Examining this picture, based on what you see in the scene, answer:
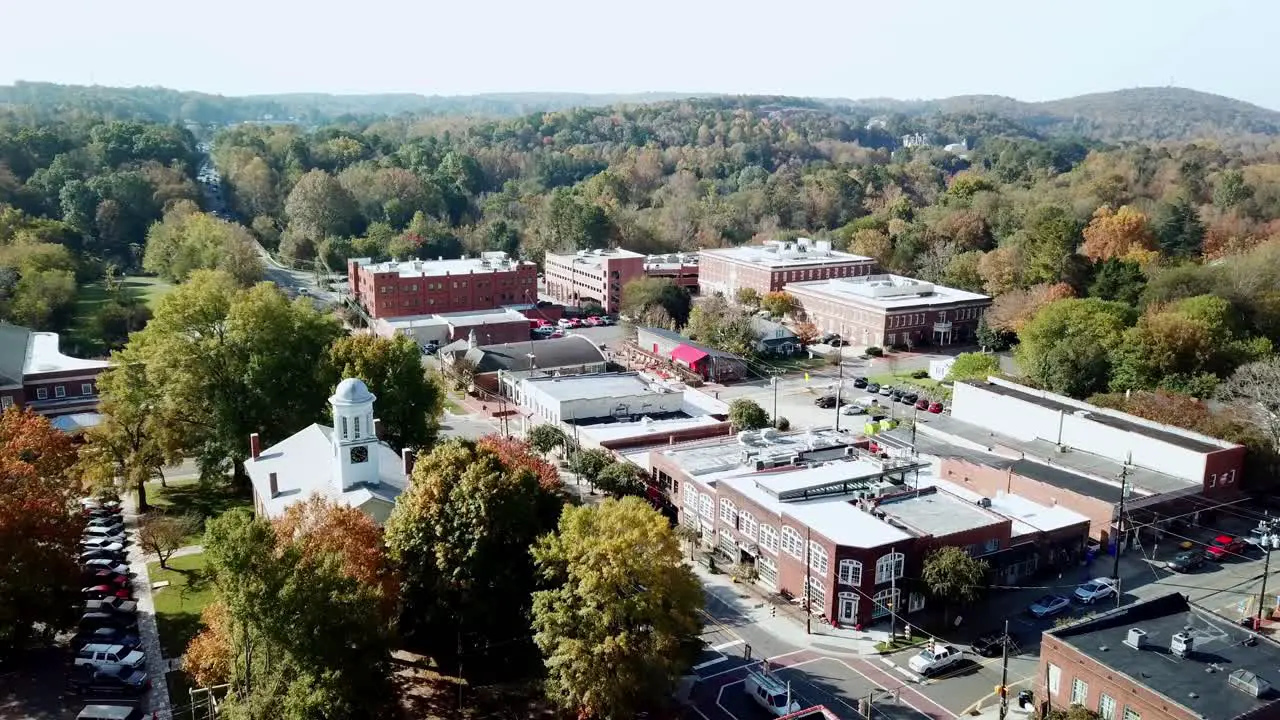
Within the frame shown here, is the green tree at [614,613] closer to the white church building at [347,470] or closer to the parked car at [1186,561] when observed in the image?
the white church building at [347,470]

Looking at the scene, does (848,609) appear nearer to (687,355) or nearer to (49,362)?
(687,355)

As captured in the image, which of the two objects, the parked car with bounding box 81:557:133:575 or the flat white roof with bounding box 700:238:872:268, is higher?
the flat white roof with bounding box 700:238:872:268

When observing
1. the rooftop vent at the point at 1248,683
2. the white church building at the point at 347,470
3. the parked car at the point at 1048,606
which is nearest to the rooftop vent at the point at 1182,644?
the rooftop vent at the point at 1248,683

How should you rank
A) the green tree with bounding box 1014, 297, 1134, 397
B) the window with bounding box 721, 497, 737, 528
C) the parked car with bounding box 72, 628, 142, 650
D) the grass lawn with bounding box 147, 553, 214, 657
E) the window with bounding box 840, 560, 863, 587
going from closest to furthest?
the parked car with bounding box 72, 628, 142, 650
the grass lawn with bounding box 147, 553, 214, 657
the window with bounding box 840, 560, 863, 587
the window with bounding box 721, 497, 737, 528
the green tree with bounding box 1014, 297, 1134, 397

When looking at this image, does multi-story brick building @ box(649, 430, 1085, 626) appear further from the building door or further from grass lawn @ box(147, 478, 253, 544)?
grass lawn @ box(147, 478, 253, 544)

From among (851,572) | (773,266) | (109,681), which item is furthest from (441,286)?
(851,572)

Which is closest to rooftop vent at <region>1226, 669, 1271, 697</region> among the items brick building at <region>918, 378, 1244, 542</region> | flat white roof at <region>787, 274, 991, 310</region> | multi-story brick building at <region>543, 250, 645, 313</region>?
brick building at <region>918, 378, 1244, 542</region>

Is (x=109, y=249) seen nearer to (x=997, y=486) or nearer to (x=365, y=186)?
(x=365, y=186)
